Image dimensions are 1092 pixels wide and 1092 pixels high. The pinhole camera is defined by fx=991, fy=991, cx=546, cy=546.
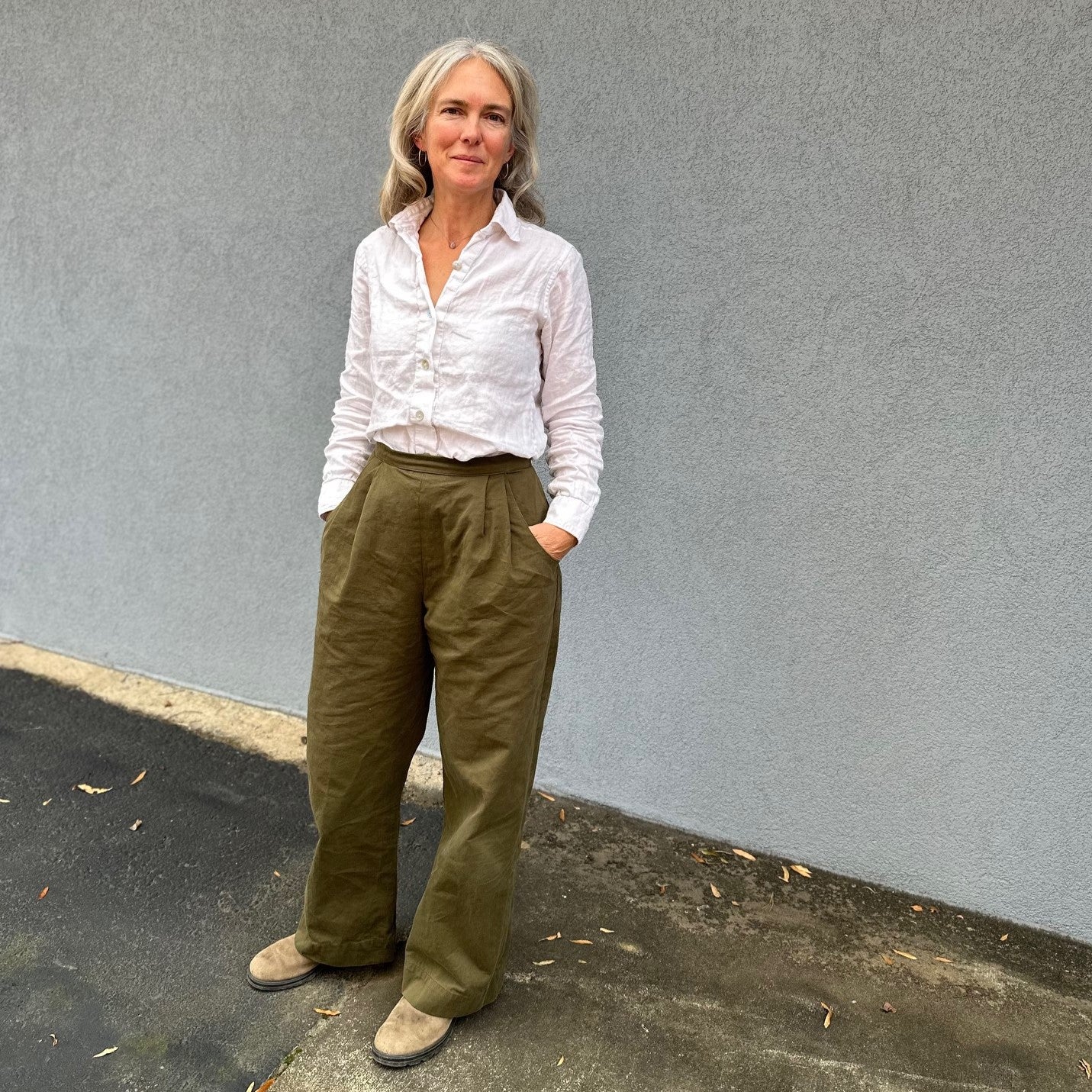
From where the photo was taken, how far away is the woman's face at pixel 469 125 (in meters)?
1.79

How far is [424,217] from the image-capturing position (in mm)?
1952

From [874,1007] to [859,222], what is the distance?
183 cm

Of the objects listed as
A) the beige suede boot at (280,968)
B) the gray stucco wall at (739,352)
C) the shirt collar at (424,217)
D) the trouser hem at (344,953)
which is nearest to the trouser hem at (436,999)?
the trouser hem at (344,953)

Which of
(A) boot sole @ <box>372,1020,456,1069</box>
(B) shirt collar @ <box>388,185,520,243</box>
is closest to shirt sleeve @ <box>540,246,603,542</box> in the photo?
(B) shirt collar @ <box>388,185,520,243</box>

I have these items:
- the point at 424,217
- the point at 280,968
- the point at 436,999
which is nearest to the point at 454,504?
the point at 424,217

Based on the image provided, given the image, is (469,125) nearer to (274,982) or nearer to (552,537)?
(552,537)

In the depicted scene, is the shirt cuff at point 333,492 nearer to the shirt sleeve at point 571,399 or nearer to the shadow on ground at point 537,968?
the shirt sleeve at point 571,399

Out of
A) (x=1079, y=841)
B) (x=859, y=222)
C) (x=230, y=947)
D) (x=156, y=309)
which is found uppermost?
(x=859, y=222)

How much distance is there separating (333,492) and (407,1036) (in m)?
1.10

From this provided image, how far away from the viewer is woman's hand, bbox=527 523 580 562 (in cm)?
189

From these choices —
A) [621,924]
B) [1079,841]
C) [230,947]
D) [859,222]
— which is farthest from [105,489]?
[1079,841]

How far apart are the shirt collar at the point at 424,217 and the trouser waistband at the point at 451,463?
0.41m

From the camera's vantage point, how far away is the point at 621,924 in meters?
2.46

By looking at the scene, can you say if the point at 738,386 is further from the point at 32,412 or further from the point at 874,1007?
the point at 32,412
